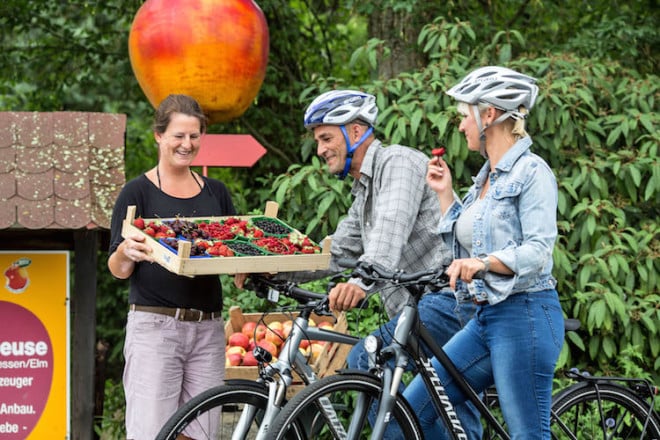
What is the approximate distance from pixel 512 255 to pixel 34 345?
323cm

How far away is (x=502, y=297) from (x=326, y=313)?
680 millimetres

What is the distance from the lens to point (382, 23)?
8188 mm

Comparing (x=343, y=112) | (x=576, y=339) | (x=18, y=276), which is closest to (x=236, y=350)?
(x=18, y=276)

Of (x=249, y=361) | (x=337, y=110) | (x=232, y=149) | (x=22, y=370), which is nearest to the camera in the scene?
(x=337, y=110)

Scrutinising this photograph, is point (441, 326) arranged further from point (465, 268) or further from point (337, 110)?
point (337, 110)

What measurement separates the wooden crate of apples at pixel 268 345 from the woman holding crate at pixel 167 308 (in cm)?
68

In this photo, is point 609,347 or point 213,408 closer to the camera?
point 213,408

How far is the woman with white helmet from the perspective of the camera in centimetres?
343

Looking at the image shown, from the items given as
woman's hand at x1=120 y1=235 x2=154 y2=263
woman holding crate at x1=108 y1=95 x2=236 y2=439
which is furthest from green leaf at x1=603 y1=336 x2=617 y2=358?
woman's hand at x1=120 y1=235 x2=154 y2=263

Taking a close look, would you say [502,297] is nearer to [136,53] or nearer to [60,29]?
[136,53]

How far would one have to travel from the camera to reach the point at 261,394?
141 inches

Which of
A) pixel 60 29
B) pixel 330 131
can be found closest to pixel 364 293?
pixel 330 131

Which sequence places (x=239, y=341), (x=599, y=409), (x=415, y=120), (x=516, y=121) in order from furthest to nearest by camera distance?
1. (x=415, y=120)
2. (x=239, y=341)
3. (x=599, y=409)
4. (x=516, y=121)

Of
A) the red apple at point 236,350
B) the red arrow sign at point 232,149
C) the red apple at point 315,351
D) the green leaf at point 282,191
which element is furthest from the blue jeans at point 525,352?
the green leaf at point 282,191
